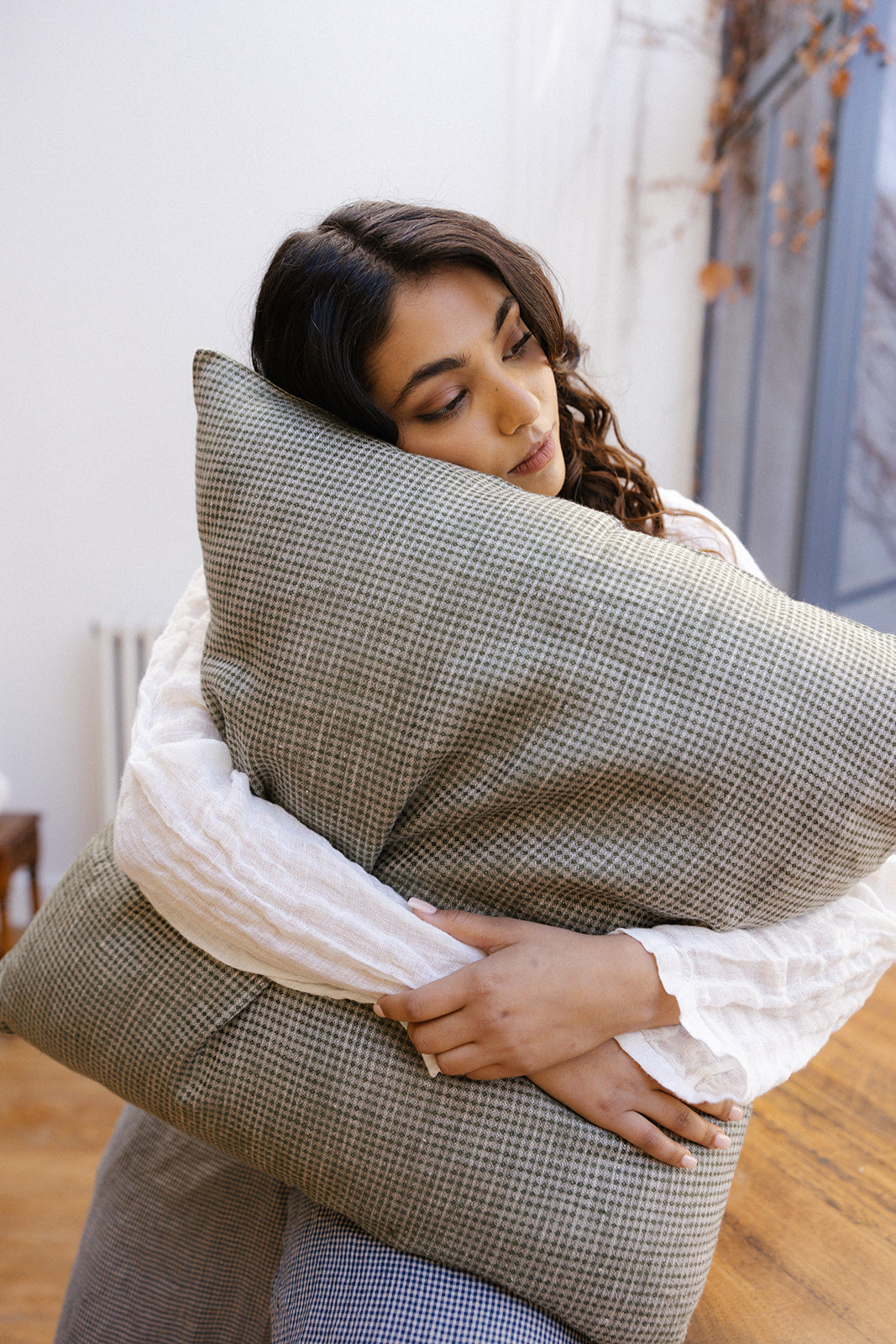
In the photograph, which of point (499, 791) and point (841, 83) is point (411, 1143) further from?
point (841, 83)

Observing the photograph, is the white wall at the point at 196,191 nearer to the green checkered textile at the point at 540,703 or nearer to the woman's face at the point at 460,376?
the woman's face at the point at 460,376

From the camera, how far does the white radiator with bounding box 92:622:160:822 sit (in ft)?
7.07

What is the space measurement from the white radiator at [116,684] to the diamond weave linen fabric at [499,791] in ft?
5.03

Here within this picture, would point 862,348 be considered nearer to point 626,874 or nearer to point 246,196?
point 246,196

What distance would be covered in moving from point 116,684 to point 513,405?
1.55 m

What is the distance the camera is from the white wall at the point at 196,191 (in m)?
1.99

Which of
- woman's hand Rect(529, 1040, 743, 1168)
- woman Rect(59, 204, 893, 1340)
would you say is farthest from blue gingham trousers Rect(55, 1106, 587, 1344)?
woman's hand Rect(529, 1040, 743, 1168)

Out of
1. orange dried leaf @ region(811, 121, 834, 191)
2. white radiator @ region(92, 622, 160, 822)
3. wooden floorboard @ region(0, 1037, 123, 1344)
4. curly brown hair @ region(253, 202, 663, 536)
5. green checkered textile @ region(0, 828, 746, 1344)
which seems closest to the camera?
green checkered textile @ region(0, 828, 746, 1344)

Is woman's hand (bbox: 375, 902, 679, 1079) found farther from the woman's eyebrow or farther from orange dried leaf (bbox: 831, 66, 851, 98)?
orange dried leaf (bbox: 831, 66, 851, 98)

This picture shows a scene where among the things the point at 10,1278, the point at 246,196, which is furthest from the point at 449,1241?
the point at 246,196

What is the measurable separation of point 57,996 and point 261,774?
228mm

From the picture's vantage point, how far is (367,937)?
648 mm

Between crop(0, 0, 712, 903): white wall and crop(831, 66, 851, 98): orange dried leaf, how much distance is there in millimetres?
355

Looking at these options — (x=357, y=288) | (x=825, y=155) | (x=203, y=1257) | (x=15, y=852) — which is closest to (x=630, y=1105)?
(x=203, y=1257)
